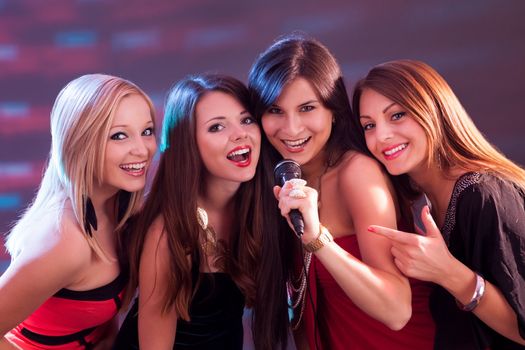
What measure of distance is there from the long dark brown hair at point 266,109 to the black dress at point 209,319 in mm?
91

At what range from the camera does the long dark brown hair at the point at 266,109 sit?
5.61 feet

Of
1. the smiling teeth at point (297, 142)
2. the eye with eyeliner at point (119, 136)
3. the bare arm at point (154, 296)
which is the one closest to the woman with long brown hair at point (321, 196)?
the smiling teeth at point (297, 142)

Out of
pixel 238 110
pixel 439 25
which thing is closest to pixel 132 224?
pixel 238 110

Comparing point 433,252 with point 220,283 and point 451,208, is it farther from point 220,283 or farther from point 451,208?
point 220,283

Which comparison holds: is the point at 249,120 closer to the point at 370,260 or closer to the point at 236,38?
the point at 370,260

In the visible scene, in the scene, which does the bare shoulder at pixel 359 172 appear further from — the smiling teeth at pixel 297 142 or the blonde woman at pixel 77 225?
the blonde woman at pixel 77 225

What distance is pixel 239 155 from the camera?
1.79 m

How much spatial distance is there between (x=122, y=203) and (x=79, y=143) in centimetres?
33

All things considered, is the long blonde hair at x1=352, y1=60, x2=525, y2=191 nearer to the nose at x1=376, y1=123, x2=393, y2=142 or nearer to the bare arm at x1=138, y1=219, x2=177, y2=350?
the nose at x1=376, y1=123, x2=393, y2=142

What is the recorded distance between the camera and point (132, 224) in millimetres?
1872

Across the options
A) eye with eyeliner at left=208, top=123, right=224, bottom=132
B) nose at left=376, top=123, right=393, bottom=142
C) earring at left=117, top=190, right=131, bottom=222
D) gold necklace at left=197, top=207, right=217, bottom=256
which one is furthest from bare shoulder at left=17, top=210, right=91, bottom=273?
nose at left=376, top=123, right=393, bottom=142

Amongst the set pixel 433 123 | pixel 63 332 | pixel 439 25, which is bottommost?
pixel 63 332

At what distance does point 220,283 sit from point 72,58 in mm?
1352

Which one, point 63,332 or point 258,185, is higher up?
point 258,185
